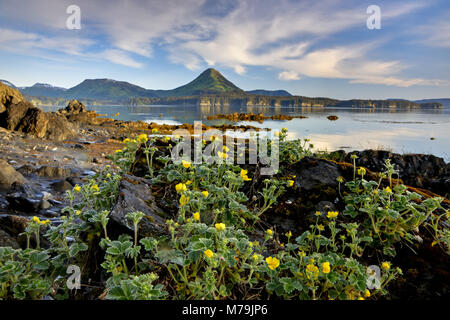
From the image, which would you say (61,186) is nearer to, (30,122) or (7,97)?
(30,122)

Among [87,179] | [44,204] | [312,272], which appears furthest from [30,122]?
[312,272]

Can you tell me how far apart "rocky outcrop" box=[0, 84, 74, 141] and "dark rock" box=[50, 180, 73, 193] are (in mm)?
9099

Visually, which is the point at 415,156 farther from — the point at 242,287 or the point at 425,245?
the point at 242,287

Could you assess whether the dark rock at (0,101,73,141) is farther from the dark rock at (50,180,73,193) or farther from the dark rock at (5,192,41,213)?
the dark rock at (5,192,41,213)

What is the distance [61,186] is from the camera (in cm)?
727

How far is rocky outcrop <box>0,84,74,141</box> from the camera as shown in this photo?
13938 millimetres

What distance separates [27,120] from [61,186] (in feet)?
33.3

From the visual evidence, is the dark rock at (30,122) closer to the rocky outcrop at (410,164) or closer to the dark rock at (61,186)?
the dark rock at (61,186)

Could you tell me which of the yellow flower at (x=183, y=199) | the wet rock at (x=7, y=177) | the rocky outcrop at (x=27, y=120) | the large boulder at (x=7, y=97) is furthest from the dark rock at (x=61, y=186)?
the large boulder at (x=7, y=97)

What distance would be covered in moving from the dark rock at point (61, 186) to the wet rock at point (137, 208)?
4950 millimetres
